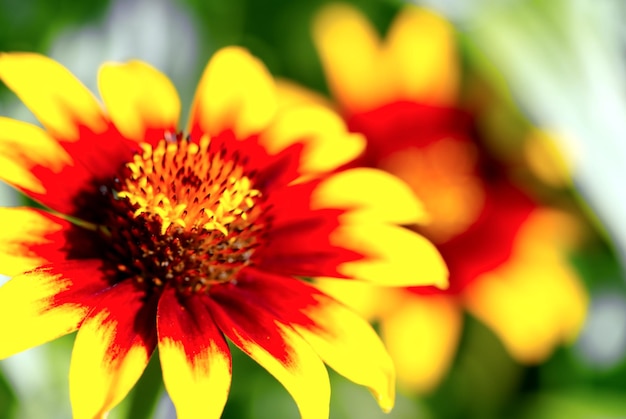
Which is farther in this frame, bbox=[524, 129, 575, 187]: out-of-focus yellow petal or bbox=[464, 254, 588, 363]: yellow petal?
bbox=[524, 129, 575, 187]: out-of-focus yellow petal

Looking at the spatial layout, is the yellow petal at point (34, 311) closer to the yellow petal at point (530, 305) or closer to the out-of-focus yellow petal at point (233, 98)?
the out-of-focus yellow petal at point (233, 98)

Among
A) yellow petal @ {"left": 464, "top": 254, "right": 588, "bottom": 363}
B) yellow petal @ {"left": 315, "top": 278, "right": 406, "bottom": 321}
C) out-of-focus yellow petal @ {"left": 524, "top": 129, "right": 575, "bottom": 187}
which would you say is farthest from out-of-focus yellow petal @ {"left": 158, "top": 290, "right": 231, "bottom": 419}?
out-of-focus yellow petal @ {"left": 524, "top": 129, "right": 575, "bottom": 187}

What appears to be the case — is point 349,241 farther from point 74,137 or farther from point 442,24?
point 442,24

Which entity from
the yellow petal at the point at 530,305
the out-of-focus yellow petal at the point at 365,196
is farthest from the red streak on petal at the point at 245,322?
the yellow petal at the point at 530,305

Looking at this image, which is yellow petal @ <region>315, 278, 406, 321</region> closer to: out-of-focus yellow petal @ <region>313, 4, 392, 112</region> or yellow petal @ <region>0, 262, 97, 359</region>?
out-of-focus yellow petal @ <region>313, 4, 392, 112</region>

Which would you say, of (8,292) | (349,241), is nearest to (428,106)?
(349,241)

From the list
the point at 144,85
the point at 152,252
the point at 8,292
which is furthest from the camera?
the point at 144,85

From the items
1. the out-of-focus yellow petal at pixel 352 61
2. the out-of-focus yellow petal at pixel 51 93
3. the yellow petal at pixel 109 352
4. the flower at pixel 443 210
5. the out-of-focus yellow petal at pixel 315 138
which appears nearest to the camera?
the yellow petal at pixel 109 352
